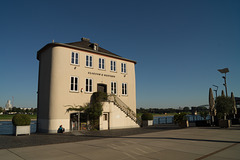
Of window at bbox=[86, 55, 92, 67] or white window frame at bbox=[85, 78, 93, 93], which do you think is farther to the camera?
window at bbox=[86, 55, 92, 67]

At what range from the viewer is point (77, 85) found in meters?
22.0

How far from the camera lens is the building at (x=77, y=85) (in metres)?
20.3

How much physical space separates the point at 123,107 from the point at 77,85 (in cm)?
712

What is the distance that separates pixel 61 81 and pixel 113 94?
7259 mm

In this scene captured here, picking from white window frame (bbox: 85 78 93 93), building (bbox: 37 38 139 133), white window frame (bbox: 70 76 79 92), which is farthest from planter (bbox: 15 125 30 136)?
white window frame (bbox: 85 78 93 93)

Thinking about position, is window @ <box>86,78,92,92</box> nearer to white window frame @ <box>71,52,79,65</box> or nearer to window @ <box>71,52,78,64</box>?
→ white window frame @ <box>71,52,79,65</box>

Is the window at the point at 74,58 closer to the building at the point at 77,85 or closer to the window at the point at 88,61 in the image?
the building at the point at 77,85

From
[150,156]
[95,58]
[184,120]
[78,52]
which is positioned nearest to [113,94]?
[95,58]

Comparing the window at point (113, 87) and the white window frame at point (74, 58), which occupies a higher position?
the white window frame at point (74, 58)

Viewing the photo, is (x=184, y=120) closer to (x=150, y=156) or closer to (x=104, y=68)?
(x=104, y=68)

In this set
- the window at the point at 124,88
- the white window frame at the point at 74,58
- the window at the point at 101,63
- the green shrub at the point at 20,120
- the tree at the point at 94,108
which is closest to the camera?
the green shrub at the point at 20,120

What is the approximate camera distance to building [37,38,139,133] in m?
20.3

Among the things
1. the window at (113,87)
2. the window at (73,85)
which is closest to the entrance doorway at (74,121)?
the window at (73,85)

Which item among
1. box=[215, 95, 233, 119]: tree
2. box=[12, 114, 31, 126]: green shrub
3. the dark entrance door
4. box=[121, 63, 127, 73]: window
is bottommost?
box=[12, 114, 31, 126]: green shrub
